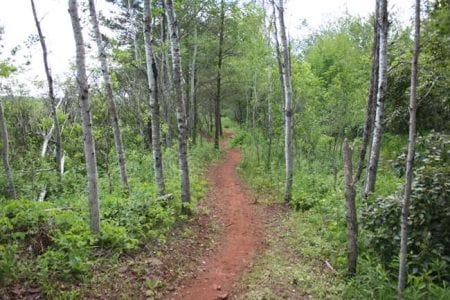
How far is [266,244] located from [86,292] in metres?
4.53

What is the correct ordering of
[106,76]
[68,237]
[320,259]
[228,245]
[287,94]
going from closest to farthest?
1. [68,237]
2. [320,259]
3. [228,245]
4. [106,76]
5. [287,94]

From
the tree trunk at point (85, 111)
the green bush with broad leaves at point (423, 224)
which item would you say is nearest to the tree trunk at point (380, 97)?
the green bush with broad leaves at point (423, 224)

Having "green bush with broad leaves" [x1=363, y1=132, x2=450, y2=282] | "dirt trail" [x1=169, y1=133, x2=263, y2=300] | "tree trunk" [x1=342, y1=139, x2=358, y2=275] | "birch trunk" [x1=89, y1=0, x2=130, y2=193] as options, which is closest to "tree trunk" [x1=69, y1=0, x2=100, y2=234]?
"dirt trail" [x1=169, y1=133, x2=263, y2=300]

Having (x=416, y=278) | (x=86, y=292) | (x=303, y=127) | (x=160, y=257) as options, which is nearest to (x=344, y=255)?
(x=416, y=278)

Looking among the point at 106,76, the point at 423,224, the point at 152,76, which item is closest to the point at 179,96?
the point at 152,76

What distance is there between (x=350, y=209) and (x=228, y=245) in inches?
137

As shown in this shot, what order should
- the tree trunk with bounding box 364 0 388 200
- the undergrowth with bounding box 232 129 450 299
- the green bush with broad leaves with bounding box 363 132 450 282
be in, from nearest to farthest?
the green bush with broad leaves with bounding box 363 132 450 282 → the undergrowth with bounding box 232 129 450 299 → the tree trunk with bounding box 364 0 388 200

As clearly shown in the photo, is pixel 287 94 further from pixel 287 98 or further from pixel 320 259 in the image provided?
pixel 320 259

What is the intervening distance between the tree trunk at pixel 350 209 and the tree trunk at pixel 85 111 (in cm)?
446

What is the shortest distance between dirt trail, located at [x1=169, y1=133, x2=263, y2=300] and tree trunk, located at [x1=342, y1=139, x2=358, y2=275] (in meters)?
2.17

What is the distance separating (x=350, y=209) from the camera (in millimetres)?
6340

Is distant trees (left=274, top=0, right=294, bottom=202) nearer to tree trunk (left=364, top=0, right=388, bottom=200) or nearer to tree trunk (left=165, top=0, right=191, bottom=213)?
tree trunk (left=165, top=0, right=191, bottom=213)

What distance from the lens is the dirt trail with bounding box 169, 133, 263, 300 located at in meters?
6.58

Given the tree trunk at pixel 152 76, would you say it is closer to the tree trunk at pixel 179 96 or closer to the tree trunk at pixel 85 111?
the tree trunk at pixel 179 96
